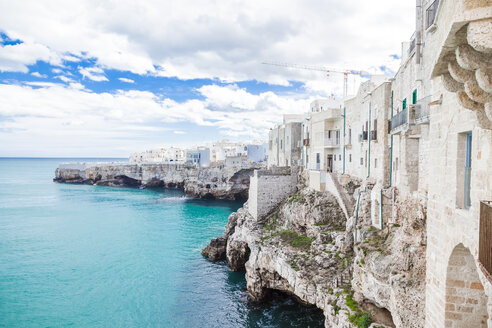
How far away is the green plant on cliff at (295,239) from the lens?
20.0 metres

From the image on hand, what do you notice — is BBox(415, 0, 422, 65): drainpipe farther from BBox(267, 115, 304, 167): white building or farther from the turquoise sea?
BBox(267, 115, 304, 167): white building

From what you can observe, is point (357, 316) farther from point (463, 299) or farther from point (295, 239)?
point (295, 239)

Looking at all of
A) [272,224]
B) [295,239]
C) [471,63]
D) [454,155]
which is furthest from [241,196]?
[471,63]

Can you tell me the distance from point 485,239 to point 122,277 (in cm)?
2481

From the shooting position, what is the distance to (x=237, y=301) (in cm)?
2119

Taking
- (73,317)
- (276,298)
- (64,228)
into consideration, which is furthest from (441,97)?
(64,228)

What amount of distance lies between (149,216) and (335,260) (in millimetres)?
33830

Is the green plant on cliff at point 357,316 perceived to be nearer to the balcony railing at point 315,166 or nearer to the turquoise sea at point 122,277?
the turquoise sea at point 122,277

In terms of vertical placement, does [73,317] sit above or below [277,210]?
below

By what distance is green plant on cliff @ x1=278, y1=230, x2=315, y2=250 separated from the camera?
19953mm

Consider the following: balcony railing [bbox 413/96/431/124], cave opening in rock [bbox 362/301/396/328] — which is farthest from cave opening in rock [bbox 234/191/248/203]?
balcony railing [bbox 413/96/431/124]

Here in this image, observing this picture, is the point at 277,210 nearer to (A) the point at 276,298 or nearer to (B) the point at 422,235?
(A) the point at 276,298

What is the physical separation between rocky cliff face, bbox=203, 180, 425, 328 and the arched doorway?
311 cm

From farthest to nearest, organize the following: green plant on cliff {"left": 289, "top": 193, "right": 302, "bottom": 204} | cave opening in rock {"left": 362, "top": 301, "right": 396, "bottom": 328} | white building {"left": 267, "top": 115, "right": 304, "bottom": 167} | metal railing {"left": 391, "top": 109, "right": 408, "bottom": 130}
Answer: white building {"left": 267, "top": 115, "right": 304, "bottom": 167} → green plant on cliff {"left": 289, "top": 193, "right": 302, "bottom": 204} → metal railing {"left": 391, "top": 109, "right": 408, "bottom": 130} → cave opening in rock {"left": 362, "top": 301, "right": 396, "bottom": 328}
